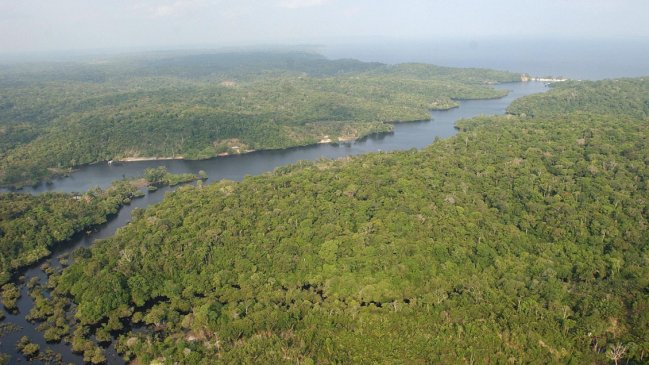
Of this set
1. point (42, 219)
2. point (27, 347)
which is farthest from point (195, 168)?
point (27, 347)

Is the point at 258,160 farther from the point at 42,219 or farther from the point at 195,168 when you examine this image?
the point at 42,219

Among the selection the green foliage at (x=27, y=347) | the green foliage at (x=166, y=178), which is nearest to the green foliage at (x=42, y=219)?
the green foliage at (x=166, y=178)

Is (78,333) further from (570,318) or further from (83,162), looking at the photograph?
(83,162)

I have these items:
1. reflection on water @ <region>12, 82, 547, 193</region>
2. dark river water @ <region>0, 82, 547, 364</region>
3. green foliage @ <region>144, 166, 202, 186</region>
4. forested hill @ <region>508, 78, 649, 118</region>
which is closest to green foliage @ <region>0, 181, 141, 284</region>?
dark river water @ <region>0, 82, 547, 364</region>

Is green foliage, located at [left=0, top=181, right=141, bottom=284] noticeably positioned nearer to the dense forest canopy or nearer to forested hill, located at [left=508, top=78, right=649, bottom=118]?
the dense forest canopy

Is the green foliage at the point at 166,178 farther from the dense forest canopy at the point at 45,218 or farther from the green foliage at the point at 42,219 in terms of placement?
the green foliage at the point at 42,219

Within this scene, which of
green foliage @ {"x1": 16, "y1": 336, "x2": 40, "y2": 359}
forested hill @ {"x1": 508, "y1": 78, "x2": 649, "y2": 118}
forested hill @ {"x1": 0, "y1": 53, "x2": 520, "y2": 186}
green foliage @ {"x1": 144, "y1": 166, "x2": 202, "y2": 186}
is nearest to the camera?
green foliage @ {"x1": 16, "y1": 336, "x2": 40, "y2": 359}
